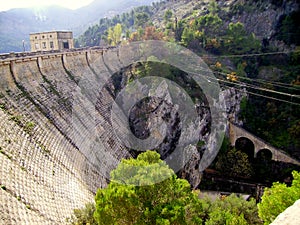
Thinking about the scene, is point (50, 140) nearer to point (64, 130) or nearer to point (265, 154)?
point (64, 130)

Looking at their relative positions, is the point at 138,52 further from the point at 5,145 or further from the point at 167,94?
the point at 5,145

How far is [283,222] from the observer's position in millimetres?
5398

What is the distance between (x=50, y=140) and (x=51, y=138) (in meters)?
0.24

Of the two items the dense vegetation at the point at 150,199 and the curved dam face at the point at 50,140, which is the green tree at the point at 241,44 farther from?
the dense vegetation at the point at 150,199

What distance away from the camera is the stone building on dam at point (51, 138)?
12.9 metres

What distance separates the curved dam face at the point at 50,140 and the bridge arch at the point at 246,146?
44.4ft

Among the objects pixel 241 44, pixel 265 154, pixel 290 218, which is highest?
pixel 241 44

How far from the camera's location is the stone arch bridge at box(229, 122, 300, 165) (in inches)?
1125

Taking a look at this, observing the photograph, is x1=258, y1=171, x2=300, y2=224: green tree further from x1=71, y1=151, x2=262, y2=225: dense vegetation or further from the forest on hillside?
the forest on hillside

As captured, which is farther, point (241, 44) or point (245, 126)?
point (241, 44)

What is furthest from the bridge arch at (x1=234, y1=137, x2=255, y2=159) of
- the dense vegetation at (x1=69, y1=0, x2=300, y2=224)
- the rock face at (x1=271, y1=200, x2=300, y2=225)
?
the rock face at (x1=271, y1=200, x2=300, y2=225)

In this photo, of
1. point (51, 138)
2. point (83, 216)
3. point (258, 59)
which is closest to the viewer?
point (83, 216)

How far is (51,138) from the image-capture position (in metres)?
17.7

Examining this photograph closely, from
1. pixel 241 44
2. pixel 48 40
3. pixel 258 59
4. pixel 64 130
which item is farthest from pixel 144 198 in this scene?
pixel 48 40
